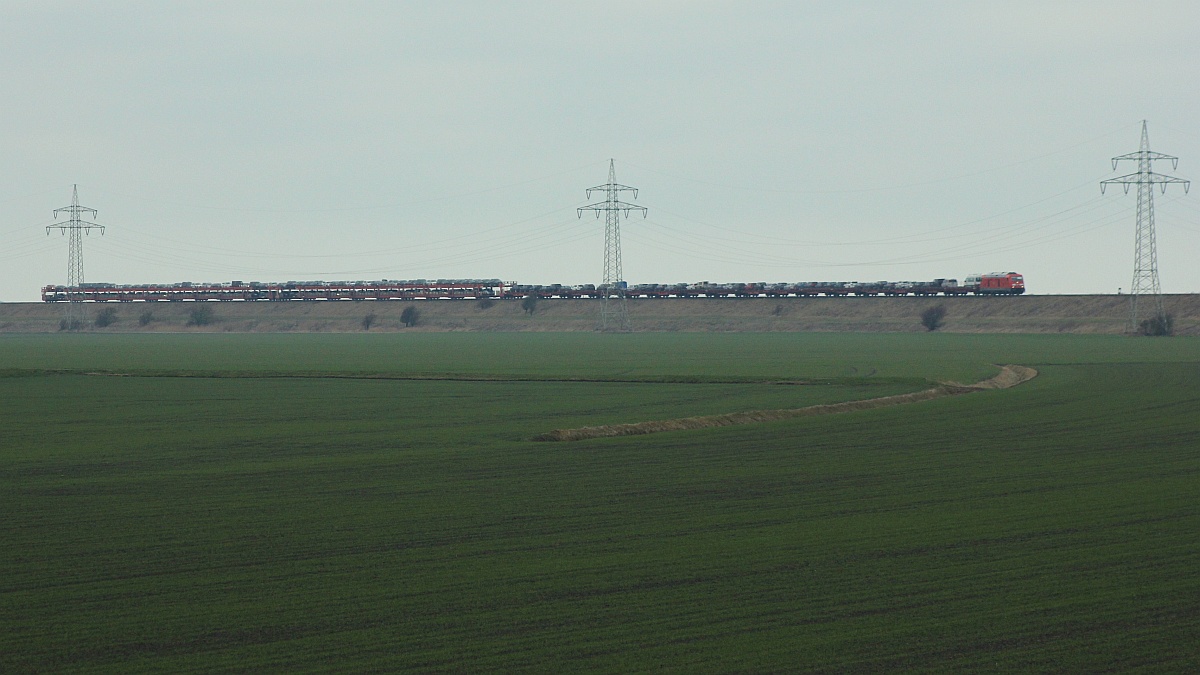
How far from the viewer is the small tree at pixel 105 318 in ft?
593

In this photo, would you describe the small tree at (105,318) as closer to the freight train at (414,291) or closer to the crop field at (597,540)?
the freight train at (414,291)

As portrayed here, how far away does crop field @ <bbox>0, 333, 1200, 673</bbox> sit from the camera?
13344 millimetres

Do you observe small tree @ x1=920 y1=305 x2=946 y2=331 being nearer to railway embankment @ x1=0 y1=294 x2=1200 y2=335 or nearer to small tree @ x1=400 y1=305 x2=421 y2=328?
railway embankment @ x1=0 y1=294 x2=1200 y2=335

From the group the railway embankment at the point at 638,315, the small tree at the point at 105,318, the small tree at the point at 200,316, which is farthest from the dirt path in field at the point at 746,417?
the small tree at the point at 105,318

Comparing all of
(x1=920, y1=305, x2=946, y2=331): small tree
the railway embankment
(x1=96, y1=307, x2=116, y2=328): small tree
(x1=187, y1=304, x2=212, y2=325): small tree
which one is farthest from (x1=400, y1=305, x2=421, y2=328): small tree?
(x1=920, y1=305, x2=946, y2=331): small tree

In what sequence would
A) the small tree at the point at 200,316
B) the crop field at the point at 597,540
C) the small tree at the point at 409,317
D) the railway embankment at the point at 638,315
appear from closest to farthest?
the crop field at the point at 597,540 → the railway embankment at the point at 638,315 → the small tree at the point at 200,316 → the small tree at the point at 409,317

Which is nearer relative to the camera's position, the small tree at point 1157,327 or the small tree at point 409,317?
the small tree at point 1157,327

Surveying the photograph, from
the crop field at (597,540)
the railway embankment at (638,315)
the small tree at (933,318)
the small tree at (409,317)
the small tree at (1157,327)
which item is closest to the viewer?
the crop field at (597,540)

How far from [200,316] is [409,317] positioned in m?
27.7

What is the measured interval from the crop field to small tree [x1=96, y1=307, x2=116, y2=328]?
14768cm

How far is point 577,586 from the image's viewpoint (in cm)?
1584

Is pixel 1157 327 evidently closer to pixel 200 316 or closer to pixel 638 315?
pixel 638 315

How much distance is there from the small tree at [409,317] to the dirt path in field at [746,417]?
5049 inches

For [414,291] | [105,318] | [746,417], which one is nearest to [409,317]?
[414,291]
